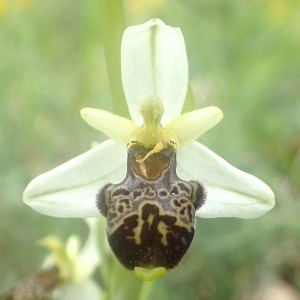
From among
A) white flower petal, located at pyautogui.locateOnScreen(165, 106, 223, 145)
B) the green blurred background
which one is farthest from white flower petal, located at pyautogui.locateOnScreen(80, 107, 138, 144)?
the green blurred background

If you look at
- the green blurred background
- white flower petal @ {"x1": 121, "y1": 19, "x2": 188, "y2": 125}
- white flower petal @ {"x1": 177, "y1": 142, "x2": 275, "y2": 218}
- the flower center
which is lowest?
the green blurred background

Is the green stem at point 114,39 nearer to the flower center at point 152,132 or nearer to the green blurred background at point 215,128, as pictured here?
the flower center at point 152,132

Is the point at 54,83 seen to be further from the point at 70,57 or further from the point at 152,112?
the point at 152,112

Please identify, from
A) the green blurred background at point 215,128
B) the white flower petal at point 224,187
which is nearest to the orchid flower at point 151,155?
the white flower petal at point 224,187

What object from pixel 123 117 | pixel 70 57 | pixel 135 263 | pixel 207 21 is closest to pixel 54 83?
pixel 70 57

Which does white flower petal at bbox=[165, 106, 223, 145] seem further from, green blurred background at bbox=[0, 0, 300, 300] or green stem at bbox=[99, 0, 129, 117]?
green blurred background at bbox=[0, 0, 300, 300]

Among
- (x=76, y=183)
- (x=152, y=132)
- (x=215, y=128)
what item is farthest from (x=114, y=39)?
(x=215, y=128)
